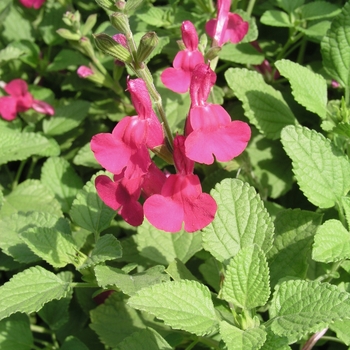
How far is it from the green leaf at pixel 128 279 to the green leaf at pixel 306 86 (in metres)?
0.64

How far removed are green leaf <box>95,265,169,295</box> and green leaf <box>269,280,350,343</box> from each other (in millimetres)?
244

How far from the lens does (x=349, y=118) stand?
1440 mm

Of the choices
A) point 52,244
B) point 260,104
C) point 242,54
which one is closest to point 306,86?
point 260,104

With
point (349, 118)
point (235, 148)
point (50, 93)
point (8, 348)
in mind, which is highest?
point (235, 148)

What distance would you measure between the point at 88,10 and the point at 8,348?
5.04 feet

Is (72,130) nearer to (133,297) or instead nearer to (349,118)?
(349,118)

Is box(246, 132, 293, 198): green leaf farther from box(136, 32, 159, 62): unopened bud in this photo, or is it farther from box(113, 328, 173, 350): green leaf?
box(136, 32, 159, 62): unopened bud

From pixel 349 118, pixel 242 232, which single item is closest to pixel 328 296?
pixel 242 232

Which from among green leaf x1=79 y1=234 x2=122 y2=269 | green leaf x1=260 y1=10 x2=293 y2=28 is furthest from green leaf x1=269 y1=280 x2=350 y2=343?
green leaf x1=260 y1=10 x2=293 y2=28

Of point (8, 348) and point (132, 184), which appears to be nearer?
point (132, 184)

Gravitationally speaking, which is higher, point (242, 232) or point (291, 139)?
point (291, 139)

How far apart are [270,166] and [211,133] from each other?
0.79m

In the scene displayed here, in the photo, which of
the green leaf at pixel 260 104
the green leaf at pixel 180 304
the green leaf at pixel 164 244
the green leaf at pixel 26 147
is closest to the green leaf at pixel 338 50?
the green leaf at pixel 260 104

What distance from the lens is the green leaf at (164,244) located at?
4.45 ft
